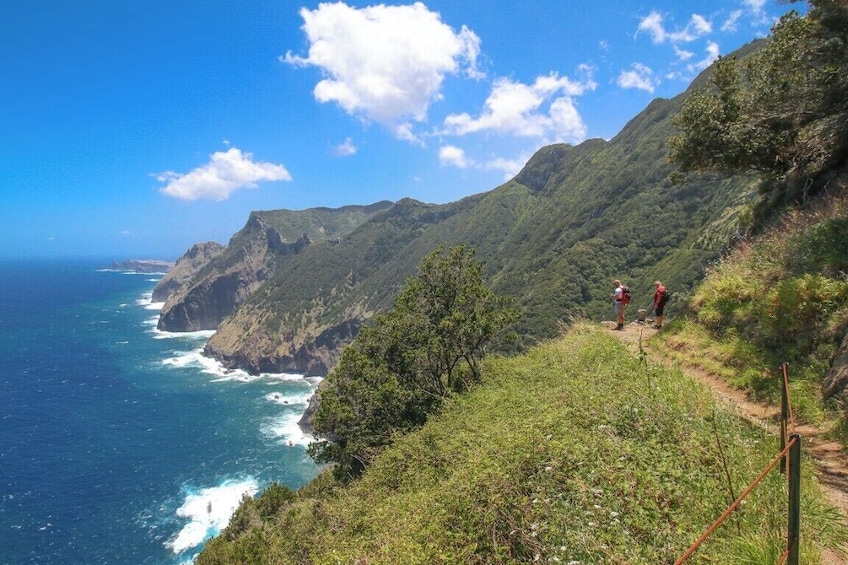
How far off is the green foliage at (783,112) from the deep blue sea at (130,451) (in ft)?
226

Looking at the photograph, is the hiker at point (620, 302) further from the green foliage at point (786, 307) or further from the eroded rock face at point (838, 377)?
the eroded rock face at point (838, 377)

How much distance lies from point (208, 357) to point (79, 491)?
340 feet

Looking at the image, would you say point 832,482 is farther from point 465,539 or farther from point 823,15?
point 823,15

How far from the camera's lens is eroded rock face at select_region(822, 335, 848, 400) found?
7918 mm

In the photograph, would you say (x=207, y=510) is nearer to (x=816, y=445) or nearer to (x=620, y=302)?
(x=620, y=302)

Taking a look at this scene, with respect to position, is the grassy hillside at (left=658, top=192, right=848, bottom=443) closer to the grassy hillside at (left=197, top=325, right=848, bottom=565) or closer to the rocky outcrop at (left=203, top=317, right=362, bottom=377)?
the grassy hillside at (left=197, top=325, right=848, bottom=565)

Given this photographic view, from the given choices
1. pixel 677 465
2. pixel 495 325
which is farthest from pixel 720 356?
pixel 495 325

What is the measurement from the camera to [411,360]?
24.7m

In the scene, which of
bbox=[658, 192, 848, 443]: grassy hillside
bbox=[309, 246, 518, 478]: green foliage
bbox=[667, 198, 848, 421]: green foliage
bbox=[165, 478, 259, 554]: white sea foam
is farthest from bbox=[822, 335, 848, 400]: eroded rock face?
bbox=[165, 478, 259, 554]: white sea foam

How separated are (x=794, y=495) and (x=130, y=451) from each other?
10758 cm

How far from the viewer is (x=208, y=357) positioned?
172 metres

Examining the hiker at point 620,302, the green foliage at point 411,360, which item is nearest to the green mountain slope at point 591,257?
the green foliage at point 411,360

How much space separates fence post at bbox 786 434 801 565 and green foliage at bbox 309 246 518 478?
17.3 meters

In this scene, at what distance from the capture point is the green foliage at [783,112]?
560 inches
